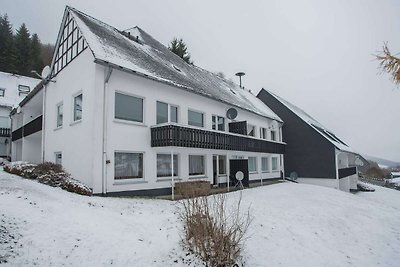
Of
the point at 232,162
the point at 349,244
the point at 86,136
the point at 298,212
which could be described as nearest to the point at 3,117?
the point at 86,136

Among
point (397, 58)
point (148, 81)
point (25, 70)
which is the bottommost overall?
point (397, 58)

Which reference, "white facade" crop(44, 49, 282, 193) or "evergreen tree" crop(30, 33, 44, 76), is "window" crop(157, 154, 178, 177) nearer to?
"white facade" crop(44, 49, 282, 193)

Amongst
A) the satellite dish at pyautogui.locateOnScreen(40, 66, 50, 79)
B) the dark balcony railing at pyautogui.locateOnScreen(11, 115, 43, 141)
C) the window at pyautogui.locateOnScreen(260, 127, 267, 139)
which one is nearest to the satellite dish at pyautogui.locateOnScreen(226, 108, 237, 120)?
the window at pyautogui.locateOnScreen(260, 127, 267, 139)

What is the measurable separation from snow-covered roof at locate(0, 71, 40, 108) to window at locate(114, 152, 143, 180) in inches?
958

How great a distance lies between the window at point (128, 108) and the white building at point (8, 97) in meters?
23.2

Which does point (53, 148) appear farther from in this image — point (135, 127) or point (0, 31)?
point (0, 31)

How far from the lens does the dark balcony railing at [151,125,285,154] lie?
13.2m

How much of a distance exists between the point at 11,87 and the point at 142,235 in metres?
33.5

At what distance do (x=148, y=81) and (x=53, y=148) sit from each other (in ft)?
23.6

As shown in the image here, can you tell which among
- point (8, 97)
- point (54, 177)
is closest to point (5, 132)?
point (8, 97)

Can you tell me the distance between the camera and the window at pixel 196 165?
1667 centimetres

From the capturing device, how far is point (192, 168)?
16766 millimetres

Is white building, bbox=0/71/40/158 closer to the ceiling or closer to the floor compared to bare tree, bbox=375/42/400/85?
closer to the ceiling

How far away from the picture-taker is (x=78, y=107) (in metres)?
14.1
